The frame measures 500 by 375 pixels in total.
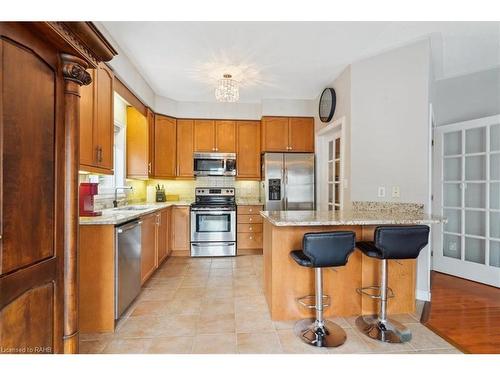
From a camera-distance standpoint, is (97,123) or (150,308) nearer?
(97,123)

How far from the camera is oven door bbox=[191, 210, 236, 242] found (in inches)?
159

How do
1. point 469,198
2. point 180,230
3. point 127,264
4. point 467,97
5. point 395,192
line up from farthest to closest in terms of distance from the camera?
point 180,230 → point 467,97 → point 469,198 → point 395,192 → point 127,264

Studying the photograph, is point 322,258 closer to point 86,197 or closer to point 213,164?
point 86,197

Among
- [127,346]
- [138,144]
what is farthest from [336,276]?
[138,144]

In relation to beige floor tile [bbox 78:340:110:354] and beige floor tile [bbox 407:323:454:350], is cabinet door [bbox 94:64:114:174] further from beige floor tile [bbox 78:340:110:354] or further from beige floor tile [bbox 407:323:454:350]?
beige floor tile [bbox 407:323:454:350]

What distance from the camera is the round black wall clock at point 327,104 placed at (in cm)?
334

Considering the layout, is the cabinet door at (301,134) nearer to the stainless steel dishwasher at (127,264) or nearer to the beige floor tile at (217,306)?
the beige floor tile at (217,306)

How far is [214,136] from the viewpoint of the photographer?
4453 mm

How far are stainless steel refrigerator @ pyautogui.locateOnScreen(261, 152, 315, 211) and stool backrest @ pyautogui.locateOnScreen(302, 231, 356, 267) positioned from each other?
2.37 m

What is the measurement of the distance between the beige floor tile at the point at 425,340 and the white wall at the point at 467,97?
2678mm

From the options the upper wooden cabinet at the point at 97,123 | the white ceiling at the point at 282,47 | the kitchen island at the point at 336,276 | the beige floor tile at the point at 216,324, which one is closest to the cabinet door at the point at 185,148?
the white ceiling at the point at 282,47

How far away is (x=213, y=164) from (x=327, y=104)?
209 cm

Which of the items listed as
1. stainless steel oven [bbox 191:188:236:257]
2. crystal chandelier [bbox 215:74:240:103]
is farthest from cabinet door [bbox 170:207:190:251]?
crystal chandelier [bbox 215:74:240:103]

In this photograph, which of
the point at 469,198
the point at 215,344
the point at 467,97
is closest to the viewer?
the point at 215,344
